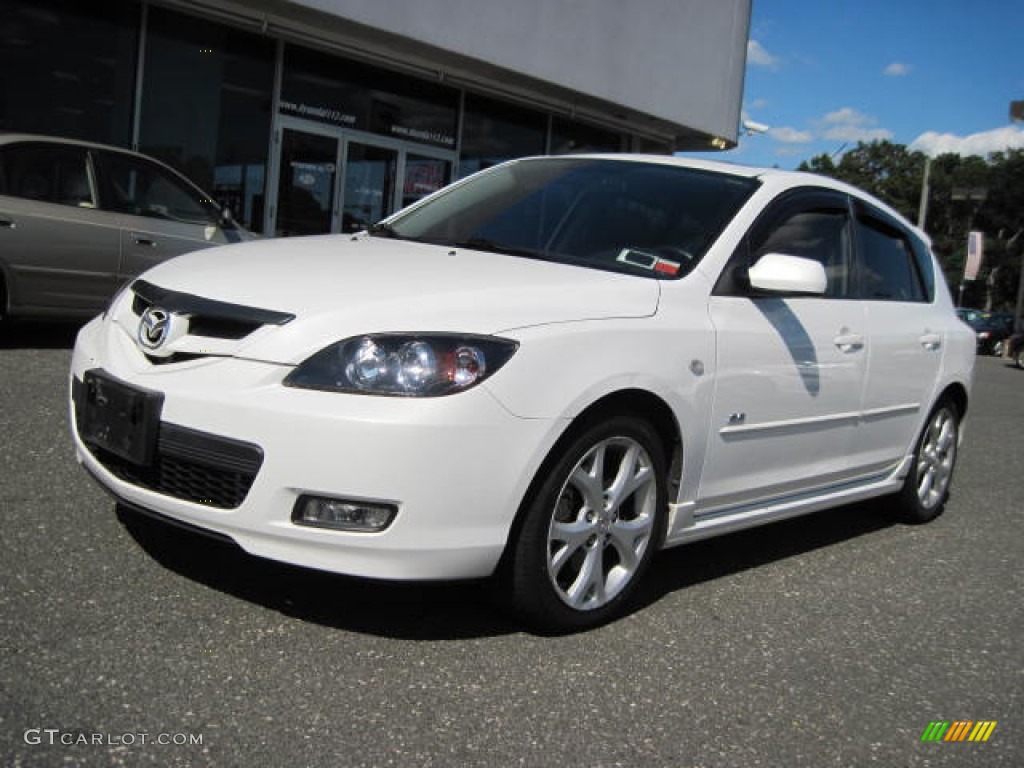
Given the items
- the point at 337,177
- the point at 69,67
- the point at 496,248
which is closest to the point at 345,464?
the point at 496,248

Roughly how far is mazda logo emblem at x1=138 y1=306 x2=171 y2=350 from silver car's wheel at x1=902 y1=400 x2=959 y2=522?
374 cm

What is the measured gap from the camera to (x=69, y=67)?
10219 mm

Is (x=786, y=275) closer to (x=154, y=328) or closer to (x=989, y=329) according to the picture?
(x=154, y=328)

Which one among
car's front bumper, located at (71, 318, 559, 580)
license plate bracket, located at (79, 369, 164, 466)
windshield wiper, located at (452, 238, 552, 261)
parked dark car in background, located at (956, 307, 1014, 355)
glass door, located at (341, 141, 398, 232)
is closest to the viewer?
car's front bumper, located at (71, 318, 559, 580)

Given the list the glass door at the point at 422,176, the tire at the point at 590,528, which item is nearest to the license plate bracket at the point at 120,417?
the tire at the point at 590,528

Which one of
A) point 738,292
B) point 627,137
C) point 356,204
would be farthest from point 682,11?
point 738,292

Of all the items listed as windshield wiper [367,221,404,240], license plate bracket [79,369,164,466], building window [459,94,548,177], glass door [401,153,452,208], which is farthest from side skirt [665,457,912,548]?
building window [459,94,548,177]

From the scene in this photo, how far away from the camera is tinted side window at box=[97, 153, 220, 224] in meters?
7.36

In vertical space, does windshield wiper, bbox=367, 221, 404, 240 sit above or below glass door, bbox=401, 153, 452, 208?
below

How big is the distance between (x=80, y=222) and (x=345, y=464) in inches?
212

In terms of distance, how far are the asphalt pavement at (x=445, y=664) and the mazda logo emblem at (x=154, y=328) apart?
0.75 m

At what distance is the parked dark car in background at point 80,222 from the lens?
6.81m

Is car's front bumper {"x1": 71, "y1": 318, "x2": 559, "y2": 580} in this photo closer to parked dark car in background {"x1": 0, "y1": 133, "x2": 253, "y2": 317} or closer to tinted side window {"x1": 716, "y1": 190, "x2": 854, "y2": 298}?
tinted side window {"x1": 716, "y1": 190, "x2": 854, "y2": 298}

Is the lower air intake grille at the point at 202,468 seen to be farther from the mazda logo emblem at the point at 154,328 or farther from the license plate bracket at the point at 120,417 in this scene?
the mazda logo emblem at the point at 154,328
